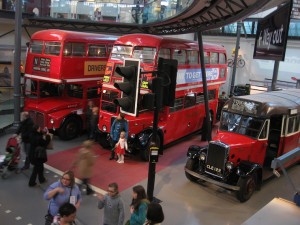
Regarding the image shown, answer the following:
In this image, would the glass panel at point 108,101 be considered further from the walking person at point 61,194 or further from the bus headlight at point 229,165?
the walking person at point 61,194

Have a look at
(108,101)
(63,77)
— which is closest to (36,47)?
(63,77)

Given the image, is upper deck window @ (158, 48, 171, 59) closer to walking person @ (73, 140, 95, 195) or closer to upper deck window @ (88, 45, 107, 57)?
upper deck window @ (88, 45, 107, 57)

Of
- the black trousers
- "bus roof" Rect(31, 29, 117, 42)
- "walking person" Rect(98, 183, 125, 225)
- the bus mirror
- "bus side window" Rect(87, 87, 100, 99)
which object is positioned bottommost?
the black trousers

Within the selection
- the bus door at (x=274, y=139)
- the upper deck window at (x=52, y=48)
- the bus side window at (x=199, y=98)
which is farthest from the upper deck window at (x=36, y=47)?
the bus door at (x=274, y=139)

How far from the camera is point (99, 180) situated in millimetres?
9438

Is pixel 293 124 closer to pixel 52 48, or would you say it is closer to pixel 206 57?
pixel 206 57

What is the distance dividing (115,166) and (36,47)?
19.4 feet

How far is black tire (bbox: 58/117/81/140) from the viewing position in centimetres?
1264

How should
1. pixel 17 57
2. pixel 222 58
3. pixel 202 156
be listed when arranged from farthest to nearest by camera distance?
pixel 222 58, pixel 17 57, pixel 202 156

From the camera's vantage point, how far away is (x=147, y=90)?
1096cm

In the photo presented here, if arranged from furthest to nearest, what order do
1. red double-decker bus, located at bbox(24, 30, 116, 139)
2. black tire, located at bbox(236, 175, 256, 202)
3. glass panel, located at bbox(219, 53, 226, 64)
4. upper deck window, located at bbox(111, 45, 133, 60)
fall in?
1. glass panel, located at bbox(219, 53, 226, 64)
2. red double-decker bus, located at bbox(24, 30, 116, 139)
3. upper deck window, located at bbox(111, 45, 133, 60)
4. black tire, located at bbox(236, 175, 256, 202)

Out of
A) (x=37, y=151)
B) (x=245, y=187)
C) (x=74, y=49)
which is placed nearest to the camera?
(x=37, y=151)

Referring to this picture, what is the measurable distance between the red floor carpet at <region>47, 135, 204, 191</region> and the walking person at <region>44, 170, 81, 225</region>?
3.50 m

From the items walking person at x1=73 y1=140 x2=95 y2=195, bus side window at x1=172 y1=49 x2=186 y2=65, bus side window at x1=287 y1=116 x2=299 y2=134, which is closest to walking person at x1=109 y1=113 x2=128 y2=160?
walking person at x1=73 y1=140 x2=95 y2=195
